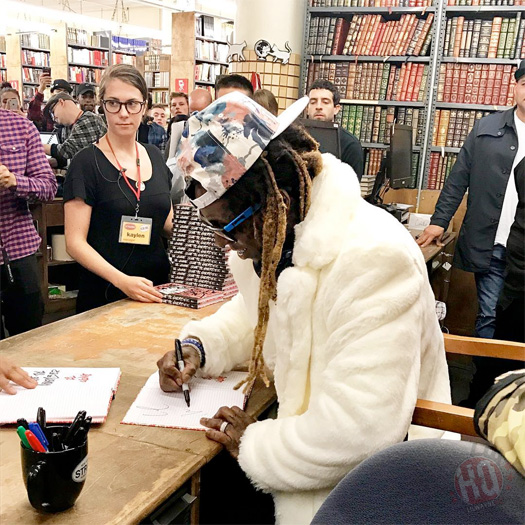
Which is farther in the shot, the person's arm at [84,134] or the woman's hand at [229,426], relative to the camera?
the person's arm at [84,134]

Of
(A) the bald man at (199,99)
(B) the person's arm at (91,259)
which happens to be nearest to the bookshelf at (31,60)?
(A) the bald man at (199,99)

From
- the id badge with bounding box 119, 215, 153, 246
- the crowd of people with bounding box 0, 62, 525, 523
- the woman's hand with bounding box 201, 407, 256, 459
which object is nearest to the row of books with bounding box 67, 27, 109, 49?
the id badge with bounding box 119, 215, 153, 246

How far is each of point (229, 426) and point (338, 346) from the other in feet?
0.95

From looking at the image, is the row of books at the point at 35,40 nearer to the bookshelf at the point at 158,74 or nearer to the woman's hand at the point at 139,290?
A: the bookshelf at the point at 158,74

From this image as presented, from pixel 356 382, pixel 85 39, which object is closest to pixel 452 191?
pixel 356 382

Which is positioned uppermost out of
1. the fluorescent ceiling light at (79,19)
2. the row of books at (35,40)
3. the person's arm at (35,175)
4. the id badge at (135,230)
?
the fluorescent ceiling light at (79,19)

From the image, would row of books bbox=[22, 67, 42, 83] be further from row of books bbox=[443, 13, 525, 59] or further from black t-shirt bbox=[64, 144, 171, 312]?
black t-shirt bbox=[64, 144, 171, 312]

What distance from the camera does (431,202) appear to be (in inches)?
178

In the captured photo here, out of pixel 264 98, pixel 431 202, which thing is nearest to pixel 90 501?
pixel 264 98

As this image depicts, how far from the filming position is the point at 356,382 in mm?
1028

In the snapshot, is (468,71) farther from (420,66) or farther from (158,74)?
(158,74)

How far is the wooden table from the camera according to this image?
914 mm

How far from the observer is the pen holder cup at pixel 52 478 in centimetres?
88

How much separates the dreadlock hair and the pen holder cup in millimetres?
512
